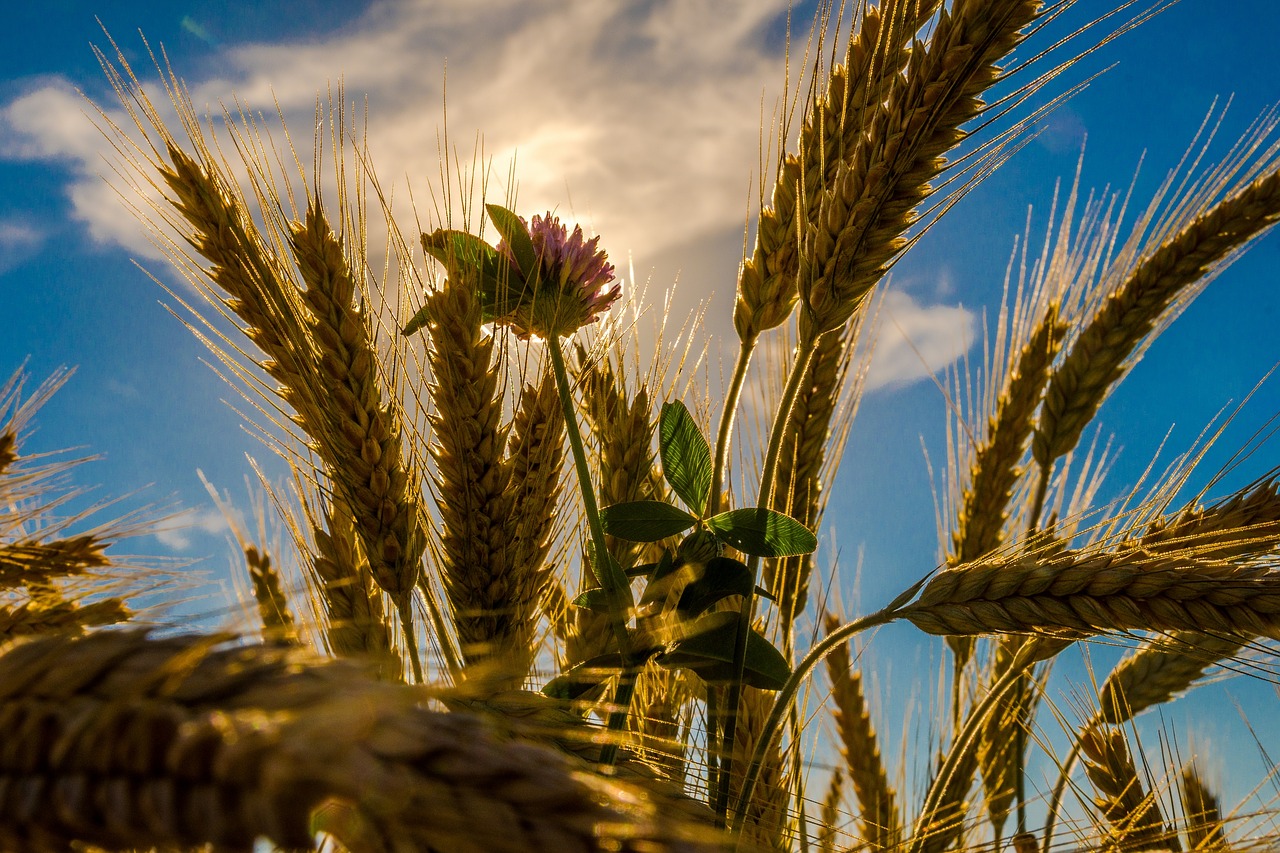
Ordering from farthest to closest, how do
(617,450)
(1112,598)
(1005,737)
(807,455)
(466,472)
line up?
1. (1005,737)
2. (807,455)
3. (617,450)
4. (466,472)
5. (1112,598)

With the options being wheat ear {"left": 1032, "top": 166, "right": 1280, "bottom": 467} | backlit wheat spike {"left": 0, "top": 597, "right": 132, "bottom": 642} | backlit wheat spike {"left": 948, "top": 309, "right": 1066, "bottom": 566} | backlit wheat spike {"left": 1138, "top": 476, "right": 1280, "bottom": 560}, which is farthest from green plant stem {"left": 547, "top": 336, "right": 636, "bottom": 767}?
wheat ear {"left": 1032, "top": 166, "right": 1280, "bottom": 467}

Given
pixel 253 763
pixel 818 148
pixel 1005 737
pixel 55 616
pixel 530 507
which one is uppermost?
pixel 818 148

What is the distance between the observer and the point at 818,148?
1.21m

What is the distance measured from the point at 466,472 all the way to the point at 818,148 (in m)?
0.69

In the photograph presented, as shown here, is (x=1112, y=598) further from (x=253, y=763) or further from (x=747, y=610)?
(x=253, y=763)

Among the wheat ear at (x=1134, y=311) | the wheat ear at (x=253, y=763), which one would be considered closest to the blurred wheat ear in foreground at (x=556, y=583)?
the wheat ear at (x=253, y=763)

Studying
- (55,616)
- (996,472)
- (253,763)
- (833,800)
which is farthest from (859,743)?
(253,763)

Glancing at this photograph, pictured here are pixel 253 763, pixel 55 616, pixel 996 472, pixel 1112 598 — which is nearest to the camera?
pixel 253 763

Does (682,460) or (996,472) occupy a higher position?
(996,472)

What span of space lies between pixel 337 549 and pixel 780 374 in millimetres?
938

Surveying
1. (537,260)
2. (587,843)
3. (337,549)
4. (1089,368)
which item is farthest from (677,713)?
(1089,368)

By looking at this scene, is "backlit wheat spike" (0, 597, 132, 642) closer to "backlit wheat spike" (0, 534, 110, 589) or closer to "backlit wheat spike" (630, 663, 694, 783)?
"backlit wheat spike" (0, 534, 110, 589)

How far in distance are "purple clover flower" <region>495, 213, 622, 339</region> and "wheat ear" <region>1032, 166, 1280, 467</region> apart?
53.7 inches

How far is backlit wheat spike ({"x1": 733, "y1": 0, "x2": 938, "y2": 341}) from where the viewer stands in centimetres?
116
